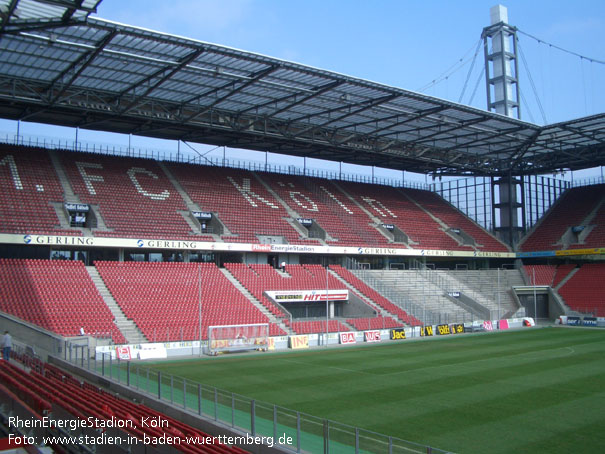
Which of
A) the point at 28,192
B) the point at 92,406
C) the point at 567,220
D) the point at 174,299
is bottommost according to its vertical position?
the point at 92,406

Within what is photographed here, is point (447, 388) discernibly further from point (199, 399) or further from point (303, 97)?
point (303, 97)

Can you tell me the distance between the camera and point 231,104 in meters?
41.1

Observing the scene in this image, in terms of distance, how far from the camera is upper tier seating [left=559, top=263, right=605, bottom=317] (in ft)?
170

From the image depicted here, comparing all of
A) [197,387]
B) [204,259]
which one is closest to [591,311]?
[204,259]

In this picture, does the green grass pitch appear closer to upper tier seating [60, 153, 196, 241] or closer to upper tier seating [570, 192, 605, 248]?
upper tier seating [60, 153, 196, 241]

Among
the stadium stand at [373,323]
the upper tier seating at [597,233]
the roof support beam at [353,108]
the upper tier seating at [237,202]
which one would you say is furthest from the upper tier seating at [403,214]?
the roof support beam at [353,108]

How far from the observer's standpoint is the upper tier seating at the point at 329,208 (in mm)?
50969

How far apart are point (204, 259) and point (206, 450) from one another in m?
33.5

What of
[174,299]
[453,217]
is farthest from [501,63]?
[174,299]

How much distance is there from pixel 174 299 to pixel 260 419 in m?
21.6

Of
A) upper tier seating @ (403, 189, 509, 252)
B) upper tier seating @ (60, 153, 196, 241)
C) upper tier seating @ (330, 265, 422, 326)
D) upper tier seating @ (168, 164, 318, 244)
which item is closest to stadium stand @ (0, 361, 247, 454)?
upper tier seating @ (60, 153, 196, 241)

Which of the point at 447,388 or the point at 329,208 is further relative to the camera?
the point at 329,208

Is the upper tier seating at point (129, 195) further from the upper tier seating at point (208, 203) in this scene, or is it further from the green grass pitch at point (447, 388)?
the green grass pitch at point (447, 388)

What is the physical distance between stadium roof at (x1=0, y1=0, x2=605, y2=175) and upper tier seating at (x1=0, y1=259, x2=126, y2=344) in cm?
1007
